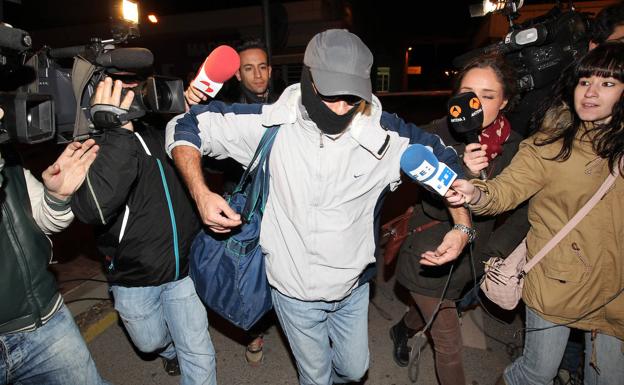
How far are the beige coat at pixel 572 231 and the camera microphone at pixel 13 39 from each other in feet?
7.46

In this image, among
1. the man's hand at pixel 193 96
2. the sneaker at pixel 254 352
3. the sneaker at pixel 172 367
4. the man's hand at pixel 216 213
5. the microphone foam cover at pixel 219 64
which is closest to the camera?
the man's hand at pixel 216 213

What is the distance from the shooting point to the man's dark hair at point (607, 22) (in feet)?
8.91

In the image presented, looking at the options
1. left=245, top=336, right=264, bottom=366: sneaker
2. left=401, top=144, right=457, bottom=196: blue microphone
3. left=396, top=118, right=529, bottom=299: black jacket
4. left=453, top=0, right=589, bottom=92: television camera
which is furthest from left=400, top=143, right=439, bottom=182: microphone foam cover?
left=245, top=336, right=264, bottom=366: sneaker

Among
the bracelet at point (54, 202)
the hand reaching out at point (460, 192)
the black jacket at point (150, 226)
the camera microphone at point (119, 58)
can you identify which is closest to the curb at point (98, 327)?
the black jacket at point (150, 226)

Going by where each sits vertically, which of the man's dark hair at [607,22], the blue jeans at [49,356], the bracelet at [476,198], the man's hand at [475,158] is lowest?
the blue jeans at [49,356]

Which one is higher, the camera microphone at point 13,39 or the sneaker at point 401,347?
the camera microphone at point 13,39

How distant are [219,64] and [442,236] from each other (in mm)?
1761

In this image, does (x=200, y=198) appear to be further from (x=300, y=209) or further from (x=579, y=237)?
(x=579, y=237)

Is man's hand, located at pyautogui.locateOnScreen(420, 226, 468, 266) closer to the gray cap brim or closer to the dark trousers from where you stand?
the dark trousers

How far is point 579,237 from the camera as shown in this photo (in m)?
2.12

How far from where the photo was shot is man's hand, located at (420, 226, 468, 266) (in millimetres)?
2162

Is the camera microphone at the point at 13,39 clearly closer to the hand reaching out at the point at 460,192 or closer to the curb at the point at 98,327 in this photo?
the hand reaching out at the point at 460,192

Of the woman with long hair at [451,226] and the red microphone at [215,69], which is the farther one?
the woman with long hair at [451,226]

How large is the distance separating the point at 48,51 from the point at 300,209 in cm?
150
